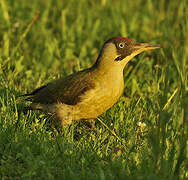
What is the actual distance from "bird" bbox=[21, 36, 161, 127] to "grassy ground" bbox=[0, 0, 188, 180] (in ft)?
0.64

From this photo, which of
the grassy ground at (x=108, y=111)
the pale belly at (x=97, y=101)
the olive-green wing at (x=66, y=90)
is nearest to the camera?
the grassy ground at (x=108, y=111)

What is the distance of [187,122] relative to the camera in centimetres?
326

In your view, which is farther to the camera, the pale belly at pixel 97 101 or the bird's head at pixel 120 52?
the bird's head at pixel 120 52

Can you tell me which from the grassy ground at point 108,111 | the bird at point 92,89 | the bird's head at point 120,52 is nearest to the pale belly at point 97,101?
the bird at point 92,89

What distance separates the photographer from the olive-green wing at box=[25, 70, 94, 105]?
4.66 m

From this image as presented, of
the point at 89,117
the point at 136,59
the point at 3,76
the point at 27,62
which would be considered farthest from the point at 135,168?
the point at 27,62

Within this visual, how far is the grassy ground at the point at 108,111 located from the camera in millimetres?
3303

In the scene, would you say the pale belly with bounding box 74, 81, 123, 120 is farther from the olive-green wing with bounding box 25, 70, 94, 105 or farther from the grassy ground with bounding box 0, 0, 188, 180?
the grassy ground with bounding box 0, 0, 188, 180

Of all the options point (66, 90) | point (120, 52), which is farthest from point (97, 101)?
point (120, 52)

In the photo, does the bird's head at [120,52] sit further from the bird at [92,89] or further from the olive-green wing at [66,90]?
the olive-green wing at [66,90]

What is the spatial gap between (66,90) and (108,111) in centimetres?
63

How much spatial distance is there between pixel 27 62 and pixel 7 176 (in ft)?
11.9

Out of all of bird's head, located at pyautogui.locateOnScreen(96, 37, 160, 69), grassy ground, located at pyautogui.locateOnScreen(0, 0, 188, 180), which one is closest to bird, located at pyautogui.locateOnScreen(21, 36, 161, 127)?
bird's head, located at pyautogui.locateOnScreen(96, 37, 160, 69)

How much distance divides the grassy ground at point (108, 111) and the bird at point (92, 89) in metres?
0.20
